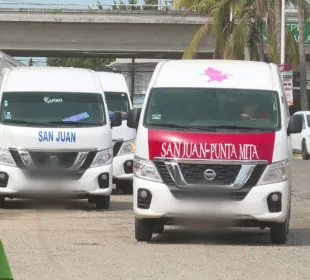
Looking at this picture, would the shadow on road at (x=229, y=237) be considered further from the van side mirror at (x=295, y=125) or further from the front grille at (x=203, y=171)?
the van side mirror at (x=295, y=125)

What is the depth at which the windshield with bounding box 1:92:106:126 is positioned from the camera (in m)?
16.5

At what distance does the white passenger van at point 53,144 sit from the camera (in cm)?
1596

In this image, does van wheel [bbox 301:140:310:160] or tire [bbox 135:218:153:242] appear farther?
van wheel [bbox 301:140:310:160]

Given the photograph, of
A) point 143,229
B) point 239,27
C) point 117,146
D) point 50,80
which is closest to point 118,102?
point 117,146

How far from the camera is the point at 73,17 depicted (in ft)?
171

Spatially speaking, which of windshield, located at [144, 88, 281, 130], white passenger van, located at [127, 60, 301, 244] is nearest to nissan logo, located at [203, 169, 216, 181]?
white passenger van, located at [127, 60, 301, 244]

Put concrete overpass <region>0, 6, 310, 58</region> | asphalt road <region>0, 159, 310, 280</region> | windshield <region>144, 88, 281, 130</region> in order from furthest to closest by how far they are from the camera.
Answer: concrete overpass <region>0, 6, 310, 58</region>
windshield <region>144, 88, 281, 130</region>
asphalt road <region>0, 159, 310, 280</region>

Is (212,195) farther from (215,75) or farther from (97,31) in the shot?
(97,31)

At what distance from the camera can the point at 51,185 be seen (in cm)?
1602

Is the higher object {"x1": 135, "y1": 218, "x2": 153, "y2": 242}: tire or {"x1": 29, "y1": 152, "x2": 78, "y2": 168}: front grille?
{"x1": 135, "y1": 218, "x2": 153, "y2": 242}: tire

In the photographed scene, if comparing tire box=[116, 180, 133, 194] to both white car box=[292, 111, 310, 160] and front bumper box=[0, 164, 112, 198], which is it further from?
white car box=[292, 111, 310, 160]

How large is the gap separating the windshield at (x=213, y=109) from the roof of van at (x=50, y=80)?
15.3 ft

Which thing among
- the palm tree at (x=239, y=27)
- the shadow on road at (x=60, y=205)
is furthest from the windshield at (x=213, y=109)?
the palm tree at (x=239, y=27)

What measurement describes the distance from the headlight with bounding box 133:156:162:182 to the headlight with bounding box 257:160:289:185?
122 centimetres
